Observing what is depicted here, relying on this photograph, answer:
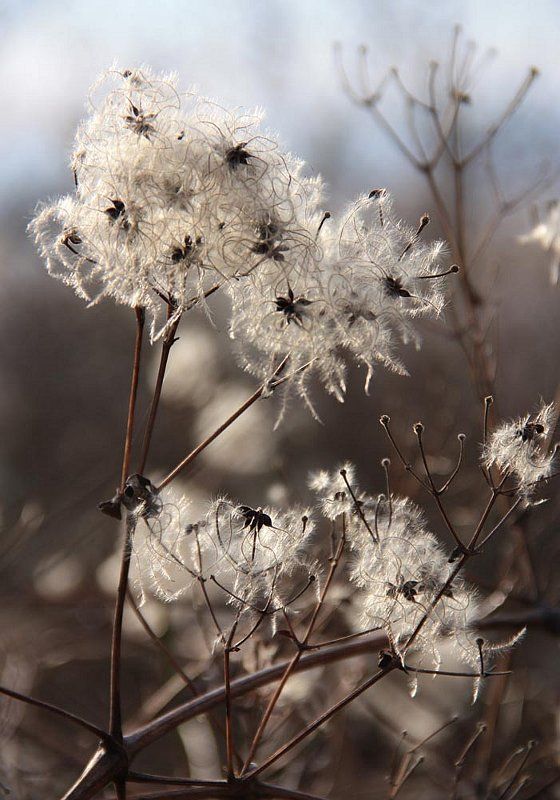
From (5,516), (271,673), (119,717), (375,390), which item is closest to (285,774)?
(271,673)

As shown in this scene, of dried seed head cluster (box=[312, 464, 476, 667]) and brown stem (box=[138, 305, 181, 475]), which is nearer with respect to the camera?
brown stem (box=[138, 305, 181, 475])

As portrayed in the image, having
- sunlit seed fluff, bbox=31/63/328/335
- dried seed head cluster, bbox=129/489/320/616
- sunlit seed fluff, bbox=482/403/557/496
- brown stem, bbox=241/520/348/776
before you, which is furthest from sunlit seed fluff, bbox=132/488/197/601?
sunlit seed fluff, bbox=482/403/557/496

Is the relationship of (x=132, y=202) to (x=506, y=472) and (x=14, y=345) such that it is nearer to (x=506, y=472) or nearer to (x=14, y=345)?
(x=506, y=472)

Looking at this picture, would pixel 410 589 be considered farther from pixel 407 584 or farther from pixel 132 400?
pixel 132 400

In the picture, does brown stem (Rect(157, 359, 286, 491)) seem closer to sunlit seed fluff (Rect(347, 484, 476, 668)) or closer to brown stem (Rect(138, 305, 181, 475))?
brown stem (Rect(138, 305, 181, 475))

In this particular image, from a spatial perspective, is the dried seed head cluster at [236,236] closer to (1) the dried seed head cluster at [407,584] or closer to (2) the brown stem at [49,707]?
(1) the dried seed head cluster at [407,584]

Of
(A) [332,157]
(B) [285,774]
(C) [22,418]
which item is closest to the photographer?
(B) [285,774]
